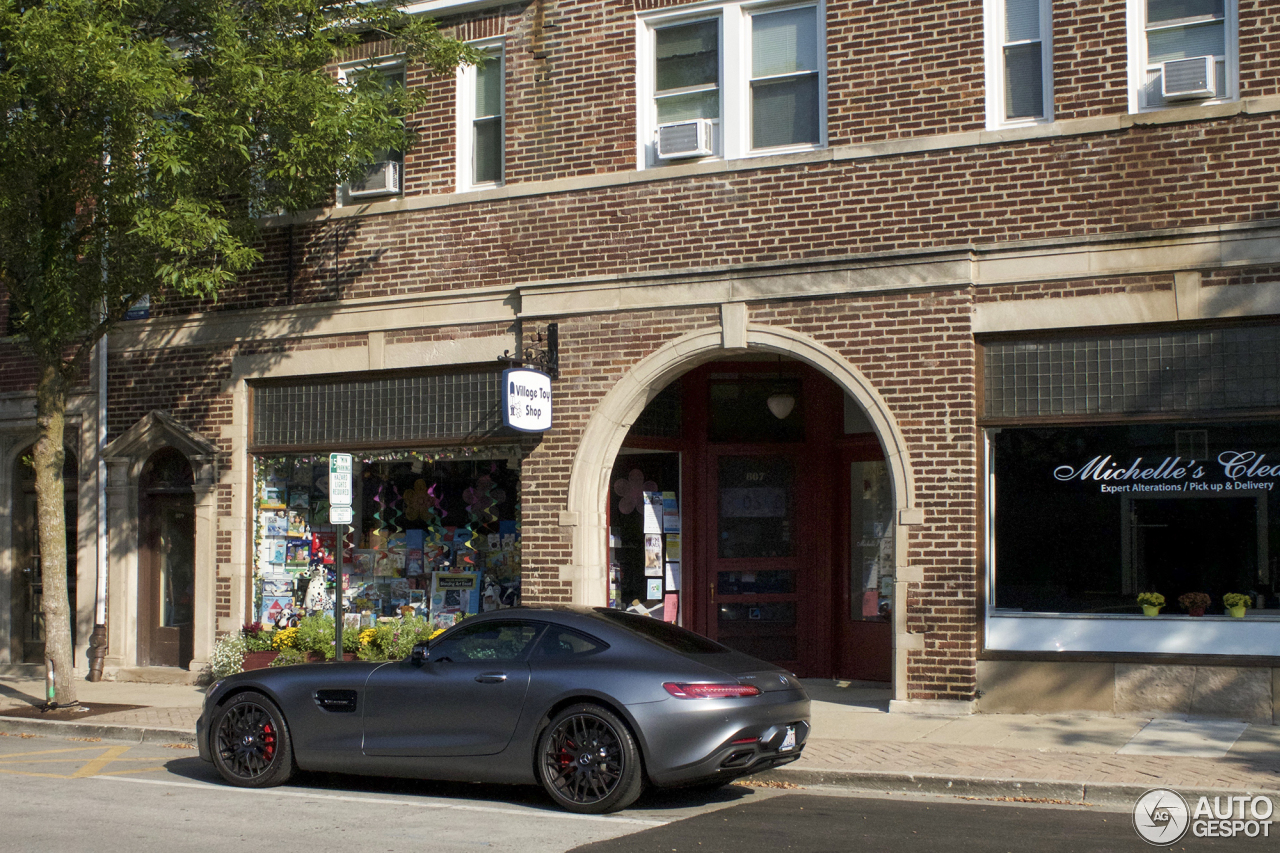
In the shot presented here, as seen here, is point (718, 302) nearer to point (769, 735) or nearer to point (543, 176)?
point (543, 176)

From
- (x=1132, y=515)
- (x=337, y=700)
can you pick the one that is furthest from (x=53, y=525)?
(x=1132, y=515)

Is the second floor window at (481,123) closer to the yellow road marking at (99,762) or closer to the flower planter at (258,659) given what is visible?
the flower planter at (258,659)

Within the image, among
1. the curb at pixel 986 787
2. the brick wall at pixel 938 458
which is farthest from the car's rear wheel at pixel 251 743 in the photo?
the brick wall at pixel 938 458

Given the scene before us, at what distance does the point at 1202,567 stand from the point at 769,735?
4948 millimetres

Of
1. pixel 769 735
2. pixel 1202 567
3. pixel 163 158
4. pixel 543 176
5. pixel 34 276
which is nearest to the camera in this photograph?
pixel 769 735

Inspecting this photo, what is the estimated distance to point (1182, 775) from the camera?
8.32 m

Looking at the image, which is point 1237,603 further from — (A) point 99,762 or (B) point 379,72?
(B) point 379,72

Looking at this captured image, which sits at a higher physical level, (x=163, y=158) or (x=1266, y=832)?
(x=163, y=158)

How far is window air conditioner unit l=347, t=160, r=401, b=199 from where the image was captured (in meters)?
14.0

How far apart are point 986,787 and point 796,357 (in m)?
4.80

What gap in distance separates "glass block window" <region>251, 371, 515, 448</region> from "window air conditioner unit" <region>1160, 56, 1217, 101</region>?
668cm

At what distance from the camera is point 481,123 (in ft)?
45.7

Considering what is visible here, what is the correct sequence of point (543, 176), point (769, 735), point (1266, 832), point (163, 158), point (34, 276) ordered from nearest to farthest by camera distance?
point (1266, 832)
point (769, 735)
point (163, 158)
point (34, 276)
point (543, 176)

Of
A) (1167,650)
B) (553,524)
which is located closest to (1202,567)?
(1167,650)
